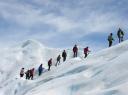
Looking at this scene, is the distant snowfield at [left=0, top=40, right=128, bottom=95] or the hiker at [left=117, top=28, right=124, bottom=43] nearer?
the distant snowfield at [left=0, top=40, right=128, bottom=95]

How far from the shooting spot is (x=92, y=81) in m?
32.8

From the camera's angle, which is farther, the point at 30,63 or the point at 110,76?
the point at 30,63

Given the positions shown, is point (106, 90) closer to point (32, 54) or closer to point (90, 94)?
point (90, 94)

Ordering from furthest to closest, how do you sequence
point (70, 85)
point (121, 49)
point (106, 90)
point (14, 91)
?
point (14, 91) → point (121, 49) → point (70, 85) → point (106, 90)

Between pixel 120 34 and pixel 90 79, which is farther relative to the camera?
pixel 120 34

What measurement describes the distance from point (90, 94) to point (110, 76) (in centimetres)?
275

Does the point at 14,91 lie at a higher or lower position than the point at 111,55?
lower

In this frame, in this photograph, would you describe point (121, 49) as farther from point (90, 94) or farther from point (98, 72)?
point (90, 94)

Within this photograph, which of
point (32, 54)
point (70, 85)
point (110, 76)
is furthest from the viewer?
point (32, 54)

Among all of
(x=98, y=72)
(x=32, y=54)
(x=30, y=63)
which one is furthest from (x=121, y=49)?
(x=32, y=54)

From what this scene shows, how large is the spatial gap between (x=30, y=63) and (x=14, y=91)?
2659 inches

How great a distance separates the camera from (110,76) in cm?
3169

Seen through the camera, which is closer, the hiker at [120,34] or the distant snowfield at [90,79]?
the distant snowfield at [90,79]

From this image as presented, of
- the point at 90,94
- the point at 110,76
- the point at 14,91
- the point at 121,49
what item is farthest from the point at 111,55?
the point at 14,91
